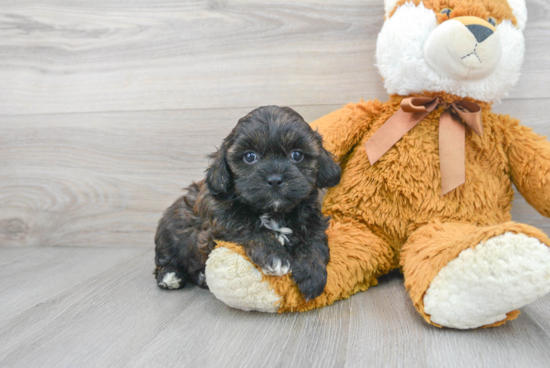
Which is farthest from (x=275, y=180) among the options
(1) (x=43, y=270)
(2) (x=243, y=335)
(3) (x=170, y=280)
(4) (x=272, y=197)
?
(1) (x=43, y=270)

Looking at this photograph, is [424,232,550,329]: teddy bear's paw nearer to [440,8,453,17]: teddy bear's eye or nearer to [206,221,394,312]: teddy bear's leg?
[206,221,394,312]: teddy bear's leg

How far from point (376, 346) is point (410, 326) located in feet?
0.56

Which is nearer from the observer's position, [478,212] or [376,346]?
[376,346]

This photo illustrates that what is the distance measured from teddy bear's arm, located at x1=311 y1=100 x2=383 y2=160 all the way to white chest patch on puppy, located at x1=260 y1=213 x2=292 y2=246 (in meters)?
0.40

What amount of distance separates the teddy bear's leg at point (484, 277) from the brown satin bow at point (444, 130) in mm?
326

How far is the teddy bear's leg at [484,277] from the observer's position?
1093 mm

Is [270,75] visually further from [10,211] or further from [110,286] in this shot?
[10,211]

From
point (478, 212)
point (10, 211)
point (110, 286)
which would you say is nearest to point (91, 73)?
point (10, 211)

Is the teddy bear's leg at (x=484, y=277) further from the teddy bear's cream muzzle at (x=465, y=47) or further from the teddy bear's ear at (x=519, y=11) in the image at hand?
the teddy bear's ear at (x=519, y=11)

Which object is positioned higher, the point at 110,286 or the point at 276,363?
the point at 276,363

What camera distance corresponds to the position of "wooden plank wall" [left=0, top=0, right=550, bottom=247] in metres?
2.05

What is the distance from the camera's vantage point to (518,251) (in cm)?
110

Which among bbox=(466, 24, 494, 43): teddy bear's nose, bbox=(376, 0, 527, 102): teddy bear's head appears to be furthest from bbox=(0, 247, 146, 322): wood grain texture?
bbox=(466, 24, 494, 43): teddy bear's nose

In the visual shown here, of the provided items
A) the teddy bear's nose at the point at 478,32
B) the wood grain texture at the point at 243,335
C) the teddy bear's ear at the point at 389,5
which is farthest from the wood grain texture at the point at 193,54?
the wood grain texture at the point at 243,335
